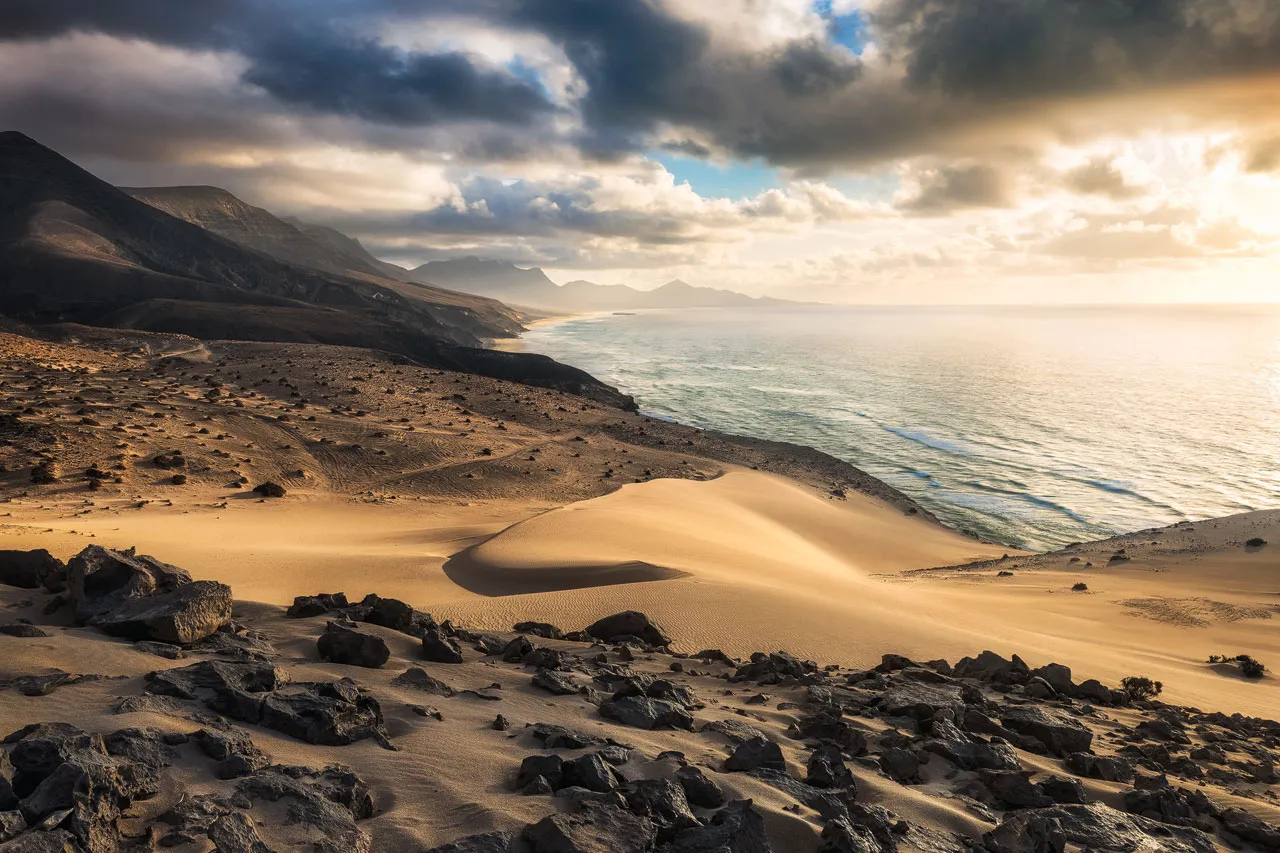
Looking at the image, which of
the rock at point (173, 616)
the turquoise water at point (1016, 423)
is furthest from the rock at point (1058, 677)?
the turquoise water at point (1016, 423)

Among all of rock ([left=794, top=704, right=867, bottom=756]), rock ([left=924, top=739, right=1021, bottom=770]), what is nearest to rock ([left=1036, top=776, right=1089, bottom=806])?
rock ([left=924, top=739, right=1021, bottom=770])

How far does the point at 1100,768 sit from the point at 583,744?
13.9 feet

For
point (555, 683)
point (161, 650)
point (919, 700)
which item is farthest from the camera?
point (919, 700)

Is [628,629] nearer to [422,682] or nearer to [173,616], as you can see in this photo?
[422,682]

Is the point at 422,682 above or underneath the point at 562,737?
underneath

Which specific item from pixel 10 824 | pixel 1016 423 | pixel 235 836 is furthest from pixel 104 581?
pixel 1016 423

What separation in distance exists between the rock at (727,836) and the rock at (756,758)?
34.6 inches

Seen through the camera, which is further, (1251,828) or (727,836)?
(1251,828)

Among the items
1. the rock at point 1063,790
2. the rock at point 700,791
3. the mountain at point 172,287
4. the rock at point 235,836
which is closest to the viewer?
the rock at point 235,836

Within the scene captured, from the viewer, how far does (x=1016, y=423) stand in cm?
5328

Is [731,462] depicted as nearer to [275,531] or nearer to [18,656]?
[275,531]

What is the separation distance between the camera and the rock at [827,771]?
5062 mm

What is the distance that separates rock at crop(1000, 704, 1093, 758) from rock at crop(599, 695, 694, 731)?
3.18m

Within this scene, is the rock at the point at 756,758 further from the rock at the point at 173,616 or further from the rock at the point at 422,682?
the rock at the point at 173,616
